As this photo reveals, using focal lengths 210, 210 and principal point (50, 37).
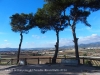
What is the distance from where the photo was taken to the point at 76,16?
57.9 ft

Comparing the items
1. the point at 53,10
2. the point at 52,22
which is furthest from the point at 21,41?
the point at 53,10

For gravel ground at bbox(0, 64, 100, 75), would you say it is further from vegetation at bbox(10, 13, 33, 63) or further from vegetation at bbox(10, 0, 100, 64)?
vegetation at bbox(10, 13, 33, 63)

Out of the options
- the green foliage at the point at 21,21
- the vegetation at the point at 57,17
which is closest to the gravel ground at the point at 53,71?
the vegetation at the point at 57,17

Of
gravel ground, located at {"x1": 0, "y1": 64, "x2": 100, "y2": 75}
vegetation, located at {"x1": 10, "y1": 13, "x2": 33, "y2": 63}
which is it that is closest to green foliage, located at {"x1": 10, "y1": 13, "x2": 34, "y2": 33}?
vegetation, located at {"x1": 10, "y1": 13, "x2": 33, "y2": 63}

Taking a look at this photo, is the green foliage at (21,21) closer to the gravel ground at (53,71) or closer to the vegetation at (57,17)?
the vegetation at (57,17)

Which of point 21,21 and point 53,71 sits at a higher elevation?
point 21,21

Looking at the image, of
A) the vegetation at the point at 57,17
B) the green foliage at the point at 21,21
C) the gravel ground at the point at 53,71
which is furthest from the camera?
the green foliage at the point at 21,21

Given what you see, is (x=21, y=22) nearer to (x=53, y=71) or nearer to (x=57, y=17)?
(x=57, y=17)

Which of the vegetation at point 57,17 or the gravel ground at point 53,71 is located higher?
the vegetation at point 57,17

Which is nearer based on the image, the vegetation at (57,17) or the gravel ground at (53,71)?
the gravel ground at (53,71)

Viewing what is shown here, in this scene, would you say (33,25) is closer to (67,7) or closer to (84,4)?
(67,7)

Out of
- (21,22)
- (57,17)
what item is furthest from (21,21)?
(57,17)

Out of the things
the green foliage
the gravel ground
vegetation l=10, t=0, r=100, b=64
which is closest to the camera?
the gravel ground

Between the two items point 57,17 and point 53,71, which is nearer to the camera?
point 53,71
